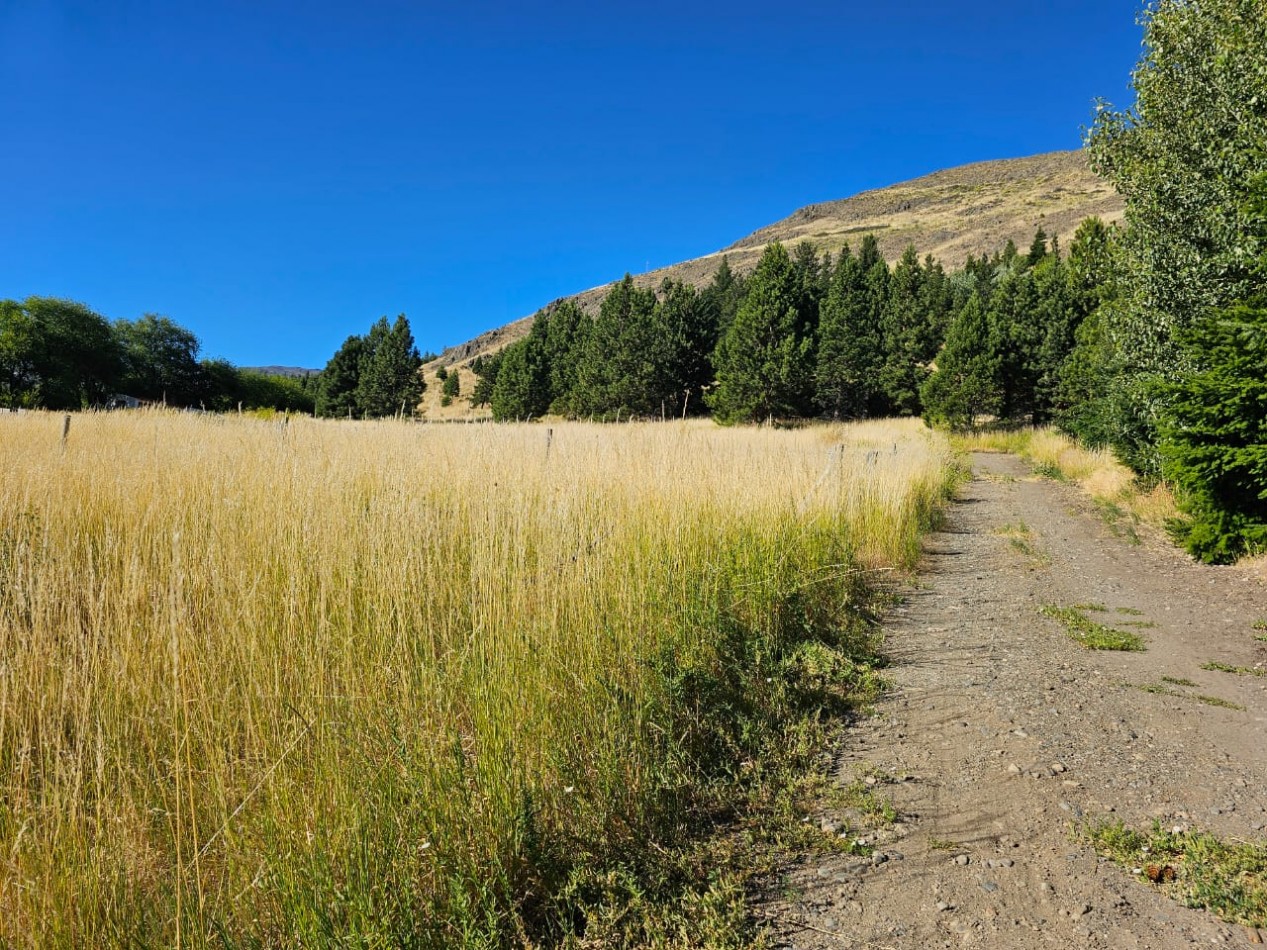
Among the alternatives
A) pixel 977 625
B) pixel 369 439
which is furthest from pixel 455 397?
pixel 977 625

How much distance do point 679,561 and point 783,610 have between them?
3.32ft

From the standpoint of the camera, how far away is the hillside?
100 meters

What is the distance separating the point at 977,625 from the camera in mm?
5602

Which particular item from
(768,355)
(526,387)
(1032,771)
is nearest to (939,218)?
(526,387)

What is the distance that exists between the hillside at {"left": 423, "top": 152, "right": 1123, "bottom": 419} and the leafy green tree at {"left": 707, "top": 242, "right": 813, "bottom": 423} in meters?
46.7

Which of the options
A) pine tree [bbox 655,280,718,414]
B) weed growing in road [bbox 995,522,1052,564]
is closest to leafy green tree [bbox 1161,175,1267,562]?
weed growing in road [bbox 995,522,1052,564]

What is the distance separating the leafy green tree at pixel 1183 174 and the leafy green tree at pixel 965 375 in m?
23.1

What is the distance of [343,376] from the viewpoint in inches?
2431

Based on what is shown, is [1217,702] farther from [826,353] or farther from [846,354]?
[826,353]

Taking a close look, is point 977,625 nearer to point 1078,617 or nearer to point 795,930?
point 1078,617

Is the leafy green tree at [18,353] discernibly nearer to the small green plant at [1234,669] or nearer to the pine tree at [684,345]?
the pine tree at [684,345]

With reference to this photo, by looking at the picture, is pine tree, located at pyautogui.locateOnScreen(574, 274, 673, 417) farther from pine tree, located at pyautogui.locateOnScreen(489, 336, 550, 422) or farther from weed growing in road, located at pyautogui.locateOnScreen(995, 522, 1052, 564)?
weed growing in road, located at pyautogui.locateOnScreen(995, 522, 1052, 564)

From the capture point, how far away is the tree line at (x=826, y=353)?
33844 millimetres

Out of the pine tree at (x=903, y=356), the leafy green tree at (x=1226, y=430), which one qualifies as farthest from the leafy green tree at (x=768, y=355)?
the leafy green tree at (x=1226, y=430)
